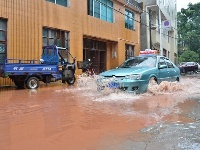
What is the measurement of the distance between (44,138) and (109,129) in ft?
3.97

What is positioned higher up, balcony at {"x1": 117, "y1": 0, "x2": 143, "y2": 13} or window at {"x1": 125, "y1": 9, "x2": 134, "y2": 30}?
balcony at {"x1": 117, "y1": 0, "x2": 143, "y2": 13}

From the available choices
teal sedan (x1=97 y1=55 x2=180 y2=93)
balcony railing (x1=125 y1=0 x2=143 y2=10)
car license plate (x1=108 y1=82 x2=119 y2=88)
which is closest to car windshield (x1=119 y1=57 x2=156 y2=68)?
teal sedan (x1=97 y1=55 x2=180 y2=93)

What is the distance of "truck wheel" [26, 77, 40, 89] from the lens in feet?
42.2

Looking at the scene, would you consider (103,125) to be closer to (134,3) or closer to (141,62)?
(141,62)

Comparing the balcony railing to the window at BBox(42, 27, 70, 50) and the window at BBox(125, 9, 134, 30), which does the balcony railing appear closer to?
the window at BBox(125, 9, 134, 30)

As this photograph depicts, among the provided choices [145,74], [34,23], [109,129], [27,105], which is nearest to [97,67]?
[34,23]

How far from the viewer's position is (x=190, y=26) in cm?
5341

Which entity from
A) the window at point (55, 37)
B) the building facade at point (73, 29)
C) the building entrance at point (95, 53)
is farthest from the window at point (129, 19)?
the window at point (55, 37)

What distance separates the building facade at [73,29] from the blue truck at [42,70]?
122 centimetres

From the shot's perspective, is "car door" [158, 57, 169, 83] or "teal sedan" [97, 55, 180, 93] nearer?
"teal sedan" [97, 55, 180, 93]

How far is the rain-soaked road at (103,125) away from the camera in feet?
14.2

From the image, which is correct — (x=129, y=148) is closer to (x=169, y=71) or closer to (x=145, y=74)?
(x=145, y=74)

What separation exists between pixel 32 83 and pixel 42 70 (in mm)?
742

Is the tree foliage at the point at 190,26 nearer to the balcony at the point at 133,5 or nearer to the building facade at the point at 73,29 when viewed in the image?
the balcony at the point at 133,5
